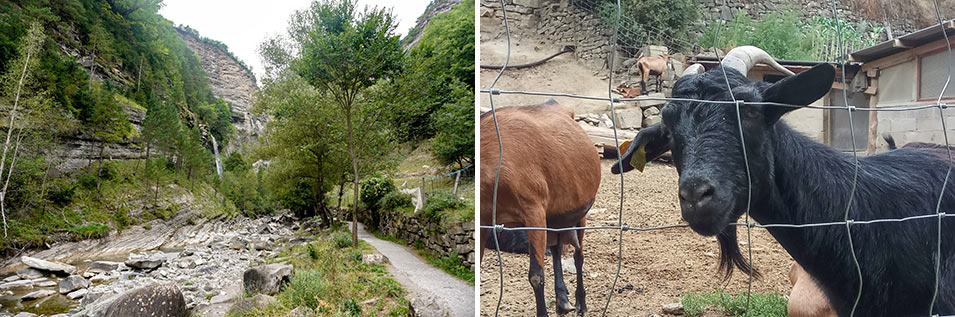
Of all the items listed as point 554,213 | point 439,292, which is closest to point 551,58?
point 554,213

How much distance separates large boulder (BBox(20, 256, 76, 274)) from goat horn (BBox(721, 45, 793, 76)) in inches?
248

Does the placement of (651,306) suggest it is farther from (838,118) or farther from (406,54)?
(406,54)

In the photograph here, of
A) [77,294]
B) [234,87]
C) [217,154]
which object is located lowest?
[77,294]

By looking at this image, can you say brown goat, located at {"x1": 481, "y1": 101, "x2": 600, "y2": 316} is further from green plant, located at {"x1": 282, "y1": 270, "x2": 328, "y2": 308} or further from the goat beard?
green plant, located at {"x1": 282, "y1": 270, "x2": 328, "y2": 308}

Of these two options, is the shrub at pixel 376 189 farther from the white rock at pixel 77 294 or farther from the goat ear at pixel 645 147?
the goat ear at pixel 645 147

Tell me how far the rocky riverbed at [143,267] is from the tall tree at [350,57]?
4.71ft

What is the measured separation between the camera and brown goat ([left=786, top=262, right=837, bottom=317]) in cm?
168

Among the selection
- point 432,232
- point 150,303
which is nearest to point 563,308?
point 432,232

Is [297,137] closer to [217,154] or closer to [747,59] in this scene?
[217,154]

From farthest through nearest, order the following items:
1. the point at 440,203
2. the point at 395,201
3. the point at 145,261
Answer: the point at 395,201 → the point at 440,203 → the point at 145,261

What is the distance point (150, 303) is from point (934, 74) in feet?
18.7

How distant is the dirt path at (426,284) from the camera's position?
3955mm

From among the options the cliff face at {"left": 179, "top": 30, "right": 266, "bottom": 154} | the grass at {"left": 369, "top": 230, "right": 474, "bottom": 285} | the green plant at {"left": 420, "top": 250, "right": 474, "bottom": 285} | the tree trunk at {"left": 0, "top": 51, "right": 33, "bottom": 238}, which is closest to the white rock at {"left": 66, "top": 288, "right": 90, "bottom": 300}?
the tree trunk at {"left": 0, "top": 51, "right": 33, "bottom": 238}

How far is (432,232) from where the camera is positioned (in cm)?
574
